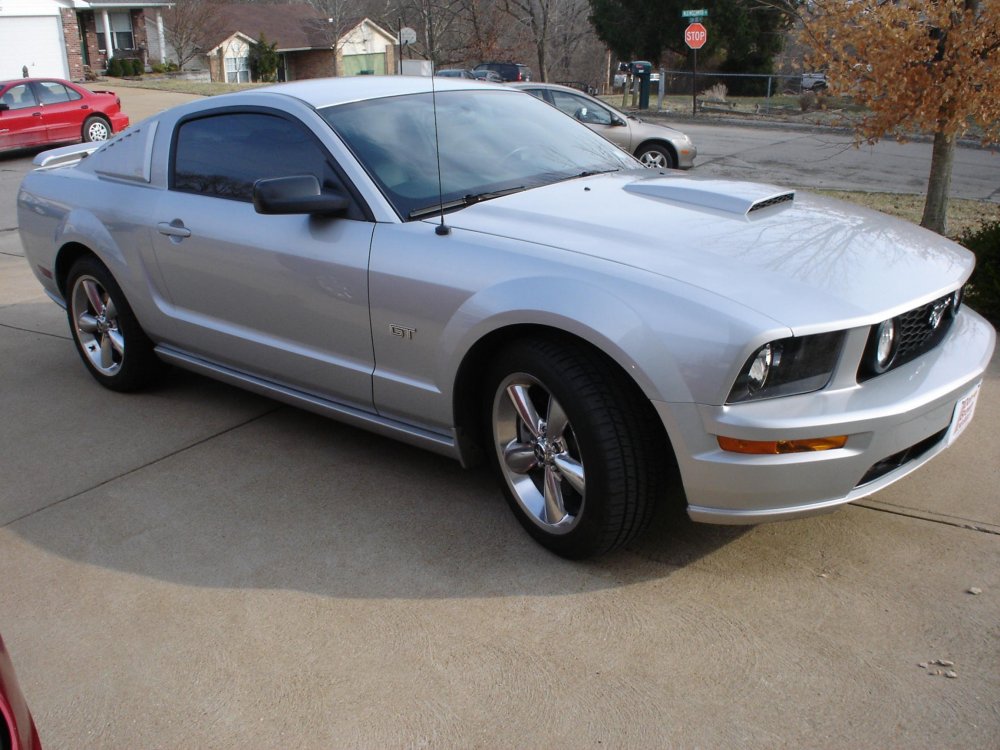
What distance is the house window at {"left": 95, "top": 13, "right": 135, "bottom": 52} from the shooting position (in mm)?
47094

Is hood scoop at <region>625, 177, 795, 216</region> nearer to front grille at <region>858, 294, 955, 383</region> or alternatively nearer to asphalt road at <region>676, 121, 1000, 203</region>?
front grille at <region>858, 294, 955, 383</region>

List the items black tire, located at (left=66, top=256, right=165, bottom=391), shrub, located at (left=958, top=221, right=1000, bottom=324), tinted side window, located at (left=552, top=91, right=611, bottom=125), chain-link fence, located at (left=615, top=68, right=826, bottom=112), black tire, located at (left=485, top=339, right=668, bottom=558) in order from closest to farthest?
1. black tire, located at (left=485, top=339, right=668, bottom=558)
2. black tire, located at (left=66, top=256, right=165, bottom=391)
3. shrub, located at (left=958, top=221, right=1000, bottom=324)
4. tinted side window, located at (left=552, top=91, right=611, bottom=125)
5. chain-link fence, located at (left=615, top=68, right=826, bottom=112)

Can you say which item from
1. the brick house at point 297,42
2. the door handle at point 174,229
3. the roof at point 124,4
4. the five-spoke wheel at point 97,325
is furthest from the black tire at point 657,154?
the brick house at point 297,42

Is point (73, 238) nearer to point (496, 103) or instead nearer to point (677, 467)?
point (496, 103)

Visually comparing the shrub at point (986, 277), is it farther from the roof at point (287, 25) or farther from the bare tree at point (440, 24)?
the roof at point (287, 25)

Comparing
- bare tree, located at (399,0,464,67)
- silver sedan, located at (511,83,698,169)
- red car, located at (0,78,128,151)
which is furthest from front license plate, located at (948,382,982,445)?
bare tree, located at (399,0,464,67)

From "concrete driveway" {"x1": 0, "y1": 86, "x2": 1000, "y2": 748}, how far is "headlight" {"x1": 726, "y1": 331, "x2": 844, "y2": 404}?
75cm

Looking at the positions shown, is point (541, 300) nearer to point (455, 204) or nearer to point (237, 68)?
point (455, 204)

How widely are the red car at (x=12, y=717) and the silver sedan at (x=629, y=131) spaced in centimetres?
1281

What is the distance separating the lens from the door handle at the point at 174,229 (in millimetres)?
4629

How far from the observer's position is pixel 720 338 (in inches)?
118

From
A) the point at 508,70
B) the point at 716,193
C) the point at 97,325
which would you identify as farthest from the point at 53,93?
the point at 716,193

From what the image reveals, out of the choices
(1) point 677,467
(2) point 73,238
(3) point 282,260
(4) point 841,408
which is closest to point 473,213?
(3) point 282,260

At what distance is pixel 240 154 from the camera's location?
457cm
